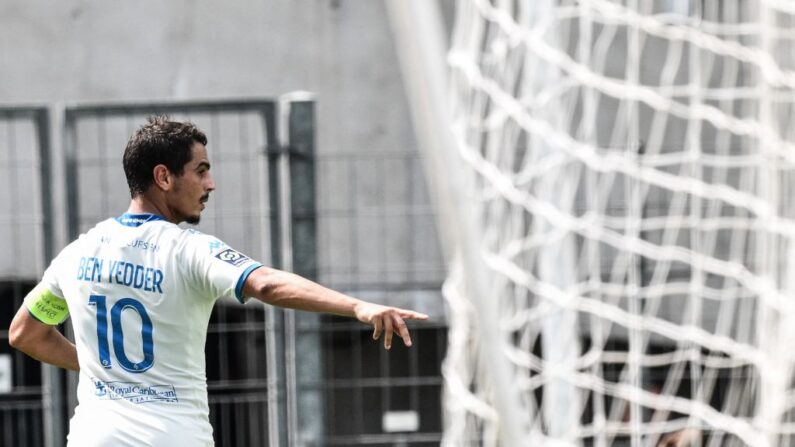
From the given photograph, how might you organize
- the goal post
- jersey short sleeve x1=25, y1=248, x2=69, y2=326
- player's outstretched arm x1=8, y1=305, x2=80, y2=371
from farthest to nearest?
the goal post
player's outstretched arm x1=8, y1=305, x2=80, y2=371
jersey short sleeve x1=25, y1=248, x2=69, y2=326

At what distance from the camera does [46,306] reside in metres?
3.57

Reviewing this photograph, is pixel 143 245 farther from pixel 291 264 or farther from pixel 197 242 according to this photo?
pixel 291 264

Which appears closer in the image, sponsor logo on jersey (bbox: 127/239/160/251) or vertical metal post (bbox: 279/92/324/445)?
sponsor logo on jersey (bbox: 127/239/160/251)

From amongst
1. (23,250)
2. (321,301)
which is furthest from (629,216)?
(321,301)

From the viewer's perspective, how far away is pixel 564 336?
4.82 metres

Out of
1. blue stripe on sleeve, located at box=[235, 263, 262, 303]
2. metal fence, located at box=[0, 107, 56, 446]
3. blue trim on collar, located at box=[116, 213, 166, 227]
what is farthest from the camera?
metal fence, located at box=[0, 107, 56, 446]

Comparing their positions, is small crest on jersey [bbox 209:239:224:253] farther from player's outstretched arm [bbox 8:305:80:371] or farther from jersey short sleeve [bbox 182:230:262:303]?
player's outstretched arm [bbox 8:305:80:371]

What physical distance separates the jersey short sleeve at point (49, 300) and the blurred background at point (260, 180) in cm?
199

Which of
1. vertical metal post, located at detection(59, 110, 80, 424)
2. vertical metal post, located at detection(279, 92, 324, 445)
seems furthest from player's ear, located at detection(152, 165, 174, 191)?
vertical metal post, located at detection(59, 110, 80, 424)

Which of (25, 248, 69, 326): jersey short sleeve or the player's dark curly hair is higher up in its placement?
the player's dark curly hair

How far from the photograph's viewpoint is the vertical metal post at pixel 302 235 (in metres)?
5.50

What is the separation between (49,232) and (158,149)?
8.60 ft

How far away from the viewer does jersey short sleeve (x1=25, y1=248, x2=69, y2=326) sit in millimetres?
3516

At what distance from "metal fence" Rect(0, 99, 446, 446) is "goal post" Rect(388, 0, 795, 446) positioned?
1.86 ft
